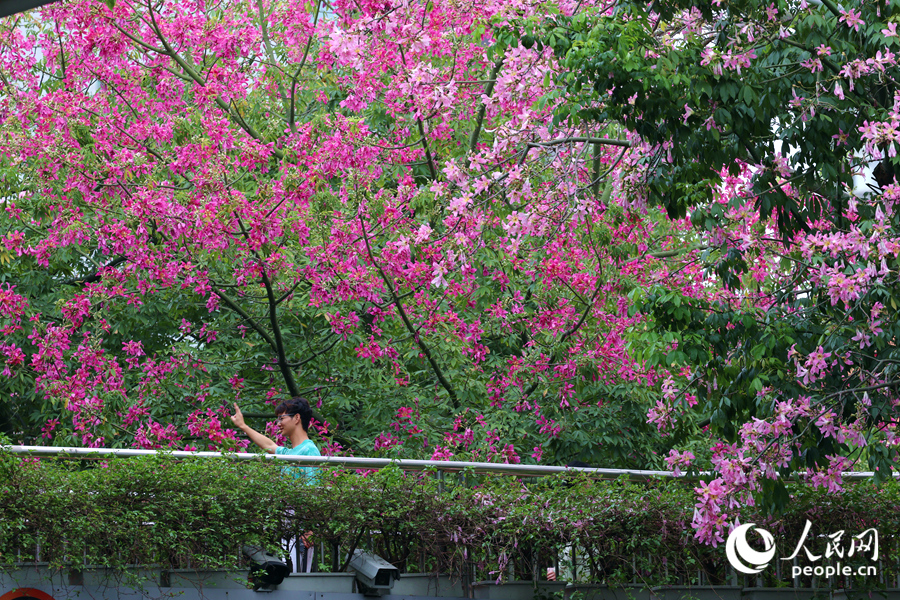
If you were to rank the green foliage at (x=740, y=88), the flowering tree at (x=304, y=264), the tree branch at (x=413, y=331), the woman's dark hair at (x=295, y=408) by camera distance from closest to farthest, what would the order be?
the green foliage at (x=740, y=88) < the woman's dark hair at (x=295, y=408) < the flowering tree at (x=304, y=264) < the tree branch at (x=413, y=331)

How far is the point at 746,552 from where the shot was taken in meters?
8.62

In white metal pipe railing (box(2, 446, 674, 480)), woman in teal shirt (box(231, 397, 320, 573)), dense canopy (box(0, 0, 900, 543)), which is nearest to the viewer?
dense canopy (box(0, 0, 900, 543))

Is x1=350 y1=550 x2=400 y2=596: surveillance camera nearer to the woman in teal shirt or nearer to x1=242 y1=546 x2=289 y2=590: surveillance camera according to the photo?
x1=242 y1=546 x2=289 y2=590: surveillance camera

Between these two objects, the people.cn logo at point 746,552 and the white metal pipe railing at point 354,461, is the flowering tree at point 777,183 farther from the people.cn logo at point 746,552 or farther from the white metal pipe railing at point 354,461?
the white metal pipe railing at point 354,461

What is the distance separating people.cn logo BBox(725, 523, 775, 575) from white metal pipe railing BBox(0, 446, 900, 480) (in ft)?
1.89

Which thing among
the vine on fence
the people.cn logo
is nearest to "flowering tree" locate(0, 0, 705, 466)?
the vine on fence

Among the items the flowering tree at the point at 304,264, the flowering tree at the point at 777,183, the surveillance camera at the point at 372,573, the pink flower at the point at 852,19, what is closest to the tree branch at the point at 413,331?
the flowering tree at the point at 304,264

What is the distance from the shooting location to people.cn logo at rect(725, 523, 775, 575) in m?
8.52

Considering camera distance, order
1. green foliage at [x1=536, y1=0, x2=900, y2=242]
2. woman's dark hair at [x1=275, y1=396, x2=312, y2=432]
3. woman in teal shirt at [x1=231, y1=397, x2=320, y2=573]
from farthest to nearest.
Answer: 1. woman's dark hair at [x1=275, y1=396, x2=312, y2=432]
2. woman in teal shirt at [x1=231, y1=397, x2=320, y2=573]
3. green foliage at [x1=536, y1=0, x2=900, y2=242]

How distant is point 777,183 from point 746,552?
321 cm

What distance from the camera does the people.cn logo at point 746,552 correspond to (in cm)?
852

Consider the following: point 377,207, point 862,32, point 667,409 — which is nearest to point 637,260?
point 377,207

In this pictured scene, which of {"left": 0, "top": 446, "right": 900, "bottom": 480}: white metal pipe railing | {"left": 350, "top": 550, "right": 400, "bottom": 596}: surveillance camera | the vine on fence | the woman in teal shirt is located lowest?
{"left": 350, "top": 550, "right": 400, "bottom": 596}: surveillance camera

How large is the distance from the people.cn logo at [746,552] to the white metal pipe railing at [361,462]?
0.58 meters
